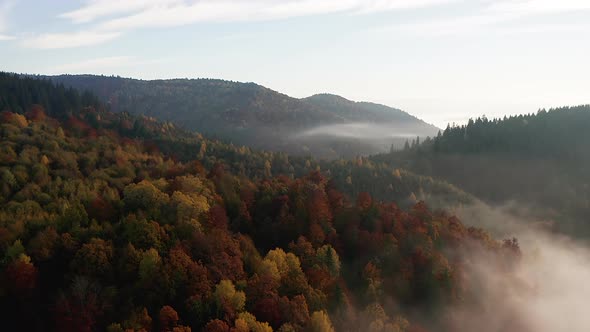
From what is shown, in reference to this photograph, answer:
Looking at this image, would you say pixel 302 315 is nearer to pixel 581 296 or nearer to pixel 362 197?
pixel 362 197

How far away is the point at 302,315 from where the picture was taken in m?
84.5

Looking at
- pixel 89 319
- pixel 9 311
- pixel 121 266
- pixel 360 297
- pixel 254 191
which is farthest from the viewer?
pixel 254 191

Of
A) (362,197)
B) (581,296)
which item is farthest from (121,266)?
(581,296)

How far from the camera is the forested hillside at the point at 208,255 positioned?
265 feet

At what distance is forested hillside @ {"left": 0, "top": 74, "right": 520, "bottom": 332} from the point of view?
265ft

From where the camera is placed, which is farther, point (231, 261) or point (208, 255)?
point (208, 255)

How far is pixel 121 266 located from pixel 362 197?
272 feet

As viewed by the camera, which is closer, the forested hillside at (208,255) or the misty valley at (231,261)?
the forested hillside at (208,255)

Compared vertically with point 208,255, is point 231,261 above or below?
below

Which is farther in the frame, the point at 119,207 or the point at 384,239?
the point at 384,239

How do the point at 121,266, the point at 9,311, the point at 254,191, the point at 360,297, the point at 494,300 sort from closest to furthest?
the point at 9,311 → the point at 121,266 → the point at 360,297 → the point at 494,300 → the point at 254,191

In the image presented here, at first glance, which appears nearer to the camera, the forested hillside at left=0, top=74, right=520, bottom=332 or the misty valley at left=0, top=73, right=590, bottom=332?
the forested hillside at left=0, top=74, right=520, bottom=332

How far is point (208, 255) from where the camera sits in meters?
93.6

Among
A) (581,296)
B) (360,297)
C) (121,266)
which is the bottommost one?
(581,296)
